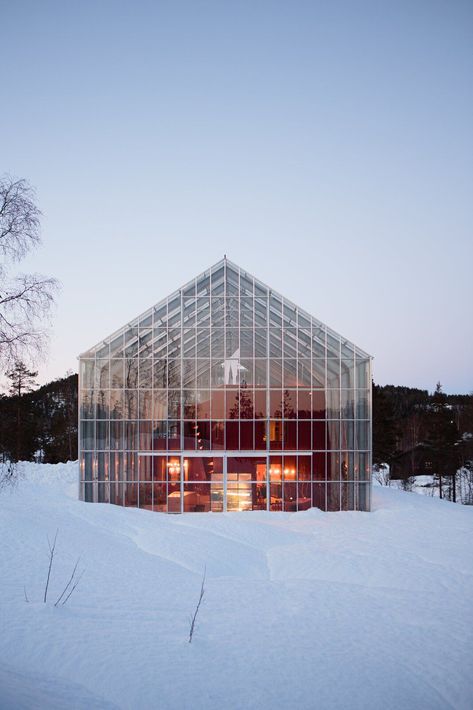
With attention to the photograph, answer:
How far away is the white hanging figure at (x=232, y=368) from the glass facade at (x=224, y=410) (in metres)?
0.04

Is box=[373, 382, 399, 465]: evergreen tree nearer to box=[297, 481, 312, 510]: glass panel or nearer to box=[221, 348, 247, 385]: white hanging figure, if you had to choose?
box=[297, 481, 312, 510]: glass panel

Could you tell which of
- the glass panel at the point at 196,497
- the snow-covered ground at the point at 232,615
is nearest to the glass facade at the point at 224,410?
the glass panel at the point at 196,497

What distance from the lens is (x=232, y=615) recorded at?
10336mm

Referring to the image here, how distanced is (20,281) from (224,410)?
11476mm

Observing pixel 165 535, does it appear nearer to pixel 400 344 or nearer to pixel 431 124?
pixel 431 124

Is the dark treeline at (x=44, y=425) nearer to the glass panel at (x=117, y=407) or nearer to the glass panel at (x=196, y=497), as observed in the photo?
the glass panel at (x=117, y=407)

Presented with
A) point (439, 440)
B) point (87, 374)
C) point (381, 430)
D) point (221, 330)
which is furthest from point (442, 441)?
point (87, 374)

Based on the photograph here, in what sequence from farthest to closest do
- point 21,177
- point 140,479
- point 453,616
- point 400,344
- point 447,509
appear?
1. point 400,344
2. point 447,509
3. point 140,479
4. point 21,177
5. point 453,616

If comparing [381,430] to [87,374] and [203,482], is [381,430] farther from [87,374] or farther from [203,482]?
[87,374]

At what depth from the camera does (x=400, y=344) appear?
91688mm

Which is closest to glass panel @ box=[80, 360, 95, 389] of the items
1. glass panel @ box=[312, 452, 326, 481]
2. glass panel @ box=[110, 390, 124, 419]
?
glass panel @ box=[110, 390, 124, 419]

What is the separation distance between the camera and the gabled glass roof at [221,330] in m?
22.0

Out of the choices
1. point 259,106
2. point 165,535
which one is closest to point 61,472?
point 165,535

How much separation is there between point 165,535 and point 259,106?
16186mm
